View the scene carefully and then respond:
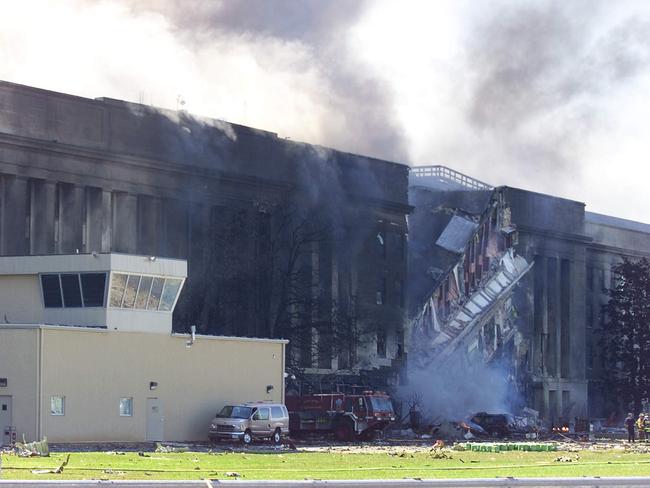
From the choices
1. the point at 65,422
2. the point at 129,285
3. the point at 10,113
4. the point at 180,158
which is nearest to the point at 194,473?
the point at 65,422

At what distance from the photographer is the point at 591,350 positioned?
378ft

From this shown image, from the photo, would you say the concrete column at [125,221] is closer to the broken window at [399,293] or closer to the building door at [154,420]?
the building door at [154,420]

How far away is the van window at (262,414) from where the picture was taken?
5578 cm

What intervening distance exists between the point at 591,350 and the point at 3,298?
70.0 metres

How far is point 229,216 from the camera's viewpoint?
3231 inches

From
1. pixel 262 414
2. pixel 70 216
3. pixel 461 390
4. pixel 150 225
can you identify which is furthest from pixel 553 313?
pixel 262 414

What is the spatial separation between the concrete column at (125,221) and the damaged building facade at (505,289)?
27270 mm

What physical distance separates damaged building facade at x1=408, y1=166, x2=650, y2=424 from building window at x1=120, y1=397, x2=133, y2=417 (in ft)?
153

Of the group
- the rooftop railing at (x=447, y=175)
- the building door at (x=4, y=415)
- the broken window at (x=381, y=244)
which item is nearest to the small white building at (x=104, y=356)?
the building door at (x=4, y=415)

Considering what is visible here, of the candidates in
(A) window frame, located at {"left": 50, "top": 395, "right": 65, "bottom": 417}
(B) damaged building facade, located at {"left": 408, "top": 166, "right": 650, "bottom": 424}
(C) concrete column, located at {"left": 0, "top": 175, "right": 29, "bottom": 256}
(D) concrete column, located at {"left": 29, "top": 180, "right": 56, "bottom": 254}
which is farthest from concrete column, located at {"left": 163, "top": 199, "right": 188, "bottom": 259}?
(A) window frame, located at {"left": 50, "top": 395, "right": 65, "bottom": 417}

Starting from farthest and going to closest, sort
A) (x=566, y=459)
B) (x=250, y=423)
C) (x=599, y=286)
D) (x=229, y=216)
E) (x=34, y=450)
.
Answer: (x=599, y=286), (x=229, y=216), (x=250, y=423), (x=566, y=459), (x=34, y=450)

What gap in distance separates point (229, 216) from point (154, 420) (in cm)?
2895

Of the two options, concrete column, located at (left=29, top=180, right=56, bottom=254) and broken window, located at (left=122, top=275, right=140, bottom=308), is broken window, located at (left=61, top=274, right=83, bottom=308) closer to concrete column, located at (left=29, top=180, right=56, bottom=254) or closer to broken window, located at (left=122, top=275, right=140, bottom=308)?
broken window, located at (left=122, top=275, right=140, bottom=308)

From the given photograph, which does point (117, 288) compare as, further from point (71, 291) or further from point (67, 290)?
point (67, 290)
